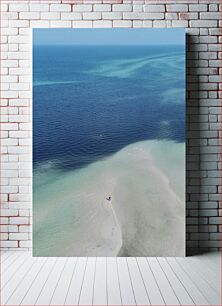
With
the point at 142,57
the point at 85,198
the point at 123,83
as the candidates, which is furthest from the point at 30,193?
the point at 142,57

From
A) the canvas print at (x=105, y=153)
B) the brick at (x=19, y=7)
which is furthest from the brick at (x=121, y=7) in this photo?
the brick at (x=19, y=7)

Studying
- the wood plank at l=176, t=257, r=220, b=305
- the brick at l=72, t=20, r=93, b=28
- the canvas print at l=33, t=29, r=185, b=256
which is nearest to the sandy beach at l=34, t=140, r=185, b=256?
the canvas print at l=33, t=29, r=185, b=256

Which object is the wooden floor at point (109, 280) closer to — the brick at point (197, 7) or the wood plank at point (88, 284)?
the wood plank at point (88, 284)

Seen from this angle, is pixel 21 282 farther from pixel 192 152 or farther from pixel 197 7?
pixel 197 7

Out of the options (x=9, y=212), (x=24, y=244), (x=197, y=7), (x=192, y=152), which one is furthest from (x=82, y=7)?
(x=24, y=244)

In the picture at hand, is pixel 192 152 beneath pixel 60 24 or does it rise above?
beneath

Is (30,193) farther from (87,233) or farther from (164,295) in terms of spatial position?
(164,295)

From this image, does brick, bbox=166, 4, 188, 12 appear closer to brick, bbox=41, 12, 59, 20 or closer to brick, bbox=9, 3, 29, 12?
brick, bbox=41, 12, 59, 20
